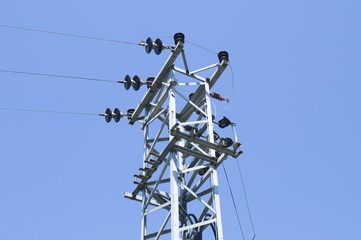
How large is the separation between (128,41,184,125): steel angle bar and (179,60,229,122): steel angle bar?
1.02m


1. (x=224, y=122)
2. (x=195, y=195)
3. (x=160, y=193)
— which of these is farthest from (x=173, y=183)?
(x=224, y=122)

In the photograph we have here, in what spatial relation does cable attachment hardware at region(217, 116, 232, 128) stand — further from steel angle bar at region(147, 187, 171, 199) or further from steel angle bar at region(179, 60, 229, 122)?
steel angle bar at region(147, 187, 171, 199)

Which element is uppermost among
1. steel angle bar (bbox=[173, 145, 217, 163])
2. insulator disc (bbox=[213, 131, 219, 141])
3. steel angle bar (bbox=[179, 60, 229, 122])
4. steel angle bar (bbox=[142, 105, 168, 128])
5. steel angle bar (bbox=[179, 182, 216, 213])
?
steel angle bar (bbox=[179, 60, 229, 122])

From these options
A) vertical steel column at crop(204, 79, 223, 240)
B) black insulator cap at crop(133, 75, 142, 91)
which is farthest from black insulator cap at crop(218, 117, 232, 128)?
black insulator cap at crop(133, 75, 142, 91)

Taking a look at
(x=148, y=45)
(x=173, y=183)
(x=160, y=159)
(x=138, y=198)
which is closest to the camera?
(x=173, y=183)

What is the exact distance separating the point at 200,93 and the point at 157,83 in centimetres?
131

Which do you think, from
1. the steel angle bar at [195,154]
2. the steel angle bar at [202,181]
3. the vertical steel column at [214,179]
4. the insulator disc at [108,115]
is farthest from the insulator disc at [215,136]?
the insulator disc at [108,115]

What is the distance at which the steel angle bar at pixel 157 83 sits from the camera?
14.4 metres

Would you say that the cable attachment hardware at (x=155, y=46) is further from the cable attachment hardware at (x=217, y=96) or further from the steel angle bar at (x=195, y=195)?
the steel angle bar at (x=195, y=195)

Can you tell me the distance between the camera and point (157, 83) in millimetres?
15039

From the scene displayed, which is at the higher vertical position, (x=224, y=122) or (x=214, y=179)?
(x=224, y=122)

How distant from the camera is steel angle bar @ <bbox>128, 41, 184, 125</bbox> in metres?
14.4

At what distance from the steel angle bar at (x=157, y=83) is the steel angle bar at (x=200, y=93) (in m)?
1.02

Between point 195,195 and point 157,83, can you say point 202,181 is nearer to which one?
point 195,195
